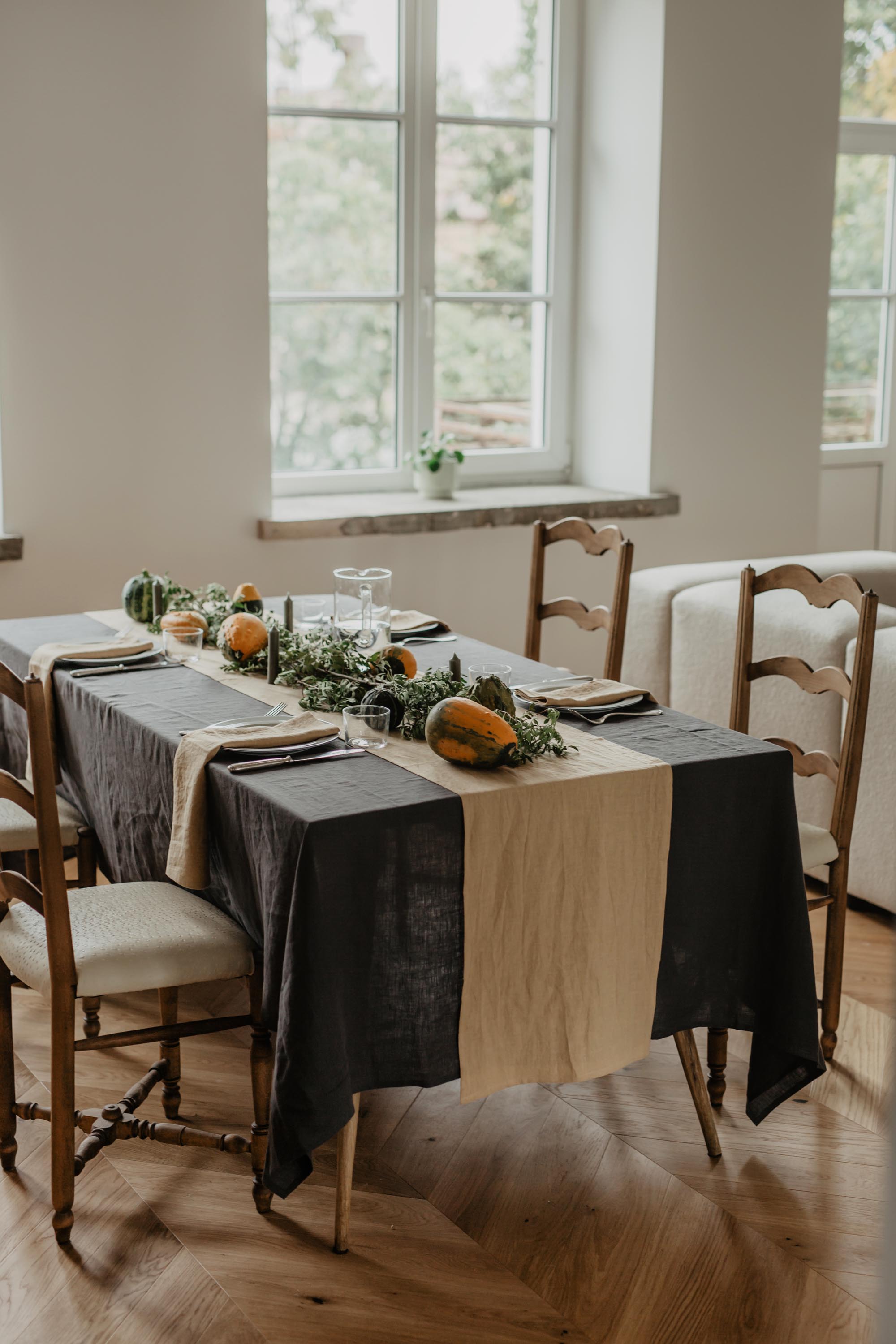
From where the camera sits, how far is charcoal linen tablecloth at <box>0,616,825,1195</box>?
6.03 feet

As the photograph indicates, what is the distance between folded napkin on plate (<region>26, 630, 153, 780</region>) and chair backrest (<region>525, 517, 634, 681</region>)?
0.91m

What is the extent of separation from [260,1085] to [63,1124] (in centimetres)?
29

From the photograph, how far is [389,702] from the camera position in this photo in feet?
7.38

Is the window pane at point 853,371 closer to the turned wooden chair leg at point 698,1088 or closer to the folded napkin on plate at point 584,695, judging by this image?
the folded napkin on plate at point 584,695

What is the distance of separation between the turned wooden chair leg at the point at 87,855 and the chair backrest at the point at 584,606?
3.52 ft

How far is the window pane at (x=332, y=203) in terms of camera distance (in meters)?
4.34

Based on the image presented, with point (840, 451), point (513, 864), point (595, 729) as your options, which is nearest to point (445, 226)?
point (840, 451)

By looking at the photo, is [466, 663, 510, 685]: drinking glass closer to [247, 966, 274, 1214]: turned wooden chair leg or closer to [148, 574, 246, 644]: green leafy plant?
[247, 966, 274, 1214]: turned wooden chair leg

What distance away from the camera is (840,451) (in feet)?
18.2

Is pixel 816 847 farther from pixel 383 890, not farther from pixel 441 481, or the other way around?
pixel 441 481

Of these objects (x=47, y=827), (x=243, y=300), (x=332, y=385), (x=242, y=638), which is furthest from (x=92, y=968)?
(x=332, y=385)

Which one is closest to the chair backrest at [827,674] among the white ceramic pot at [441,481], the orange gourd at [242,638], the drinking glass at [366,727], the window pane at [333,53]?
the drinking glass at [366,727]

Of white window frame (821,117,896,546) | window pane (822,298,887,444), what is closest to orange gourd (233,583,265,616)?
white window frame (821,117,896,546)

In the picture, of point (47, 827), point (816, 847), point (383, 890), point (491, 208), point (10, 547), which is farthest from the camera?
point (491, 208)
